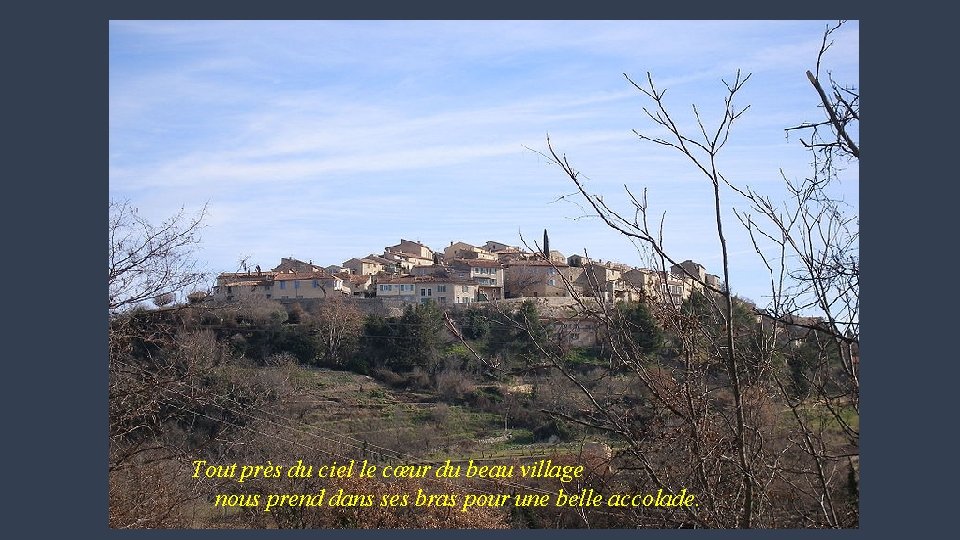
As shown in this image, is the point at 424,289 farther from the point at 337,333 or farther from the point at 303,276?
the point at 337,333

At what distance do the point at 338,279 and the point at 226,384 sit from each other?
28248 millimetres

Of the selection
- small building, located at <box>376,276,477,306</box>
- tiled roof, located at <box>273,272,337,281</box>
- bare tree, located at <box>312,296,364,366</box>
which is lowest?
bare tree, located at <box>312,296,364,366</box>

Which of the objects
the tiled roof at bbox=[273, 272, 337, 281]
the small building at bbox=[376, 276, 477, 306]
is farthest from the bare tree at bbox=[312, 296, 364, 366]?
the small building at bbox=[376, 276, 477, 306]

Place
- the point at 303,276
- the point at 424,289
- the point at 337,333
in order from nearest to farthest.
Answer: the point at 337,333 → the point at 303,276 → the point at 424,289

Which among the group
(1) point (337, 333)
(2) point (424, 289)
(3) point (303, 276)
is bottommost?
(1) point (337, 333)

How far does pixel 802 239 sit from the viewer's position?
3061 mm

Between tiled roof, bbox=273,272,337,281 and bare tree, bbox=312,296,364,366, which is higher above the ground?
tiled roof, bbox=273,272,337,281

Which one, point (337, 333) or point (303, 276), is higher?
point (303, 276)

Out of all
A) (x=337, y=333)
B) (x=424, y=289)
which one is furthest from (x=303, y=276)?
(x=337, y=333)

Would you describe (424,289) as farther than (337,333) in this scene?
Yes

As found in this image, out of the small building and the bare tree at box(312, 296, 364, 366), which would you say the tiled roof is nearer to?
the small building

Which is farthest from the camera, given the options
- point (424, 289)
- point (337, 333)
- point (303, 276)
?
point (424, 289)

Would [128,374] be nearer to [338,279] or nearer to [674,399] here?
[674,399]

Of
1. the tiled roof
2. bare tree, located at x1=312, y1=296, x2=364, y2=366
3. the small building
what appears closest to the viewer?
bare tree, located at x1=312, y1=296, x2=364, y2=366
